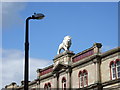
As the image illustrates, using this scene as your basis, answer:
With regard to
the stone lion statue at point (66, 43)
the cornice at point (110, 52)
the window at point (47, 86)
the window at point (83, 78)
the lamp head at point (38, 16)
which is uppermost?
the stone lion statue at point (66, 43)

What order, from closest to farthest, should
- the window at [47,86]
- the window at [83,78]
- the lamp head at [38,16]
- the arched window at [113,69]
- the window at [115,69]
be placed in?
the lamp head at [38,16]
the window at [115,69]
the arched window at [113,69]
the window at [83,78]
the window at [47,86]

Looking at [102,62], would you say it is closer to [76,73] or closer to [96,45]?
[96,45]

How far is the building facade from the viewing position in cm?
3462

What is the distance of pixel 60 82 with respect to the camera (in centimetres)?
4291

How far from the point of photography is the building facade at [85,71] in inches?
1363

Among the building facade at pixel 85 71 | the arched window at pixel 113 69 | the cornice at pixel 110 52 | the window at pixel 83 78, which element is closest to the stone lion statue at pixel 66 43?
the building facade at pixel 85 71

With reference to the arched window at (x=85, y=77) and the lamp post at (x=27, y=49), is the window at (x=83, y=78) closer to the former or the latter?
the arched window at (x=85, y=77)

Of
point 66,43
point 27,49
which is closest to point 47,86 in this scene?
point 66,43

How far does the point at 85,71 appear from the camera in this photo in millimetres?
38406

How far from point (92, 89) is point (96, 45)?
198 inches

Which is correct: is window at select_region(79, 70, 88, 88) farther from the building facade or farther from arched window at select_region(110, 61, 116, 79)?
arched window at select_region(110, 61, 116, 79)

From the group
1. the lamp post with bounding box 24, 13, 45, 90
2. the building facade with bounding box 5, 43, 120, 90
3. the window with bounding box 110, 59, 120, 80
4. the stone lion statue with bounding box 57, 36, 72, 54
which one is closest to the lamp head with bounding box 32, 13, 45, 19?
the lamp post with bounding box 24, 13, 45, 90

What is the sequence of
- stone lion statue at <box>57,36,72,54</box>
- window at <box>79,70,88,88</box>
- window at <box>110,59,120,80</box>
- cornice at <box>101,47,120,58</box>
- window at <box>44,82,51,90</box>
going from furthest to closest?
window at <box>44,82,51,90</box>
stone lion statue at <box>57,36,72,54</box>
window at <box>79,70,88,88</box>
window at <box>110,59,120,80</box>
cornice at <box>101,47,120,58</box>

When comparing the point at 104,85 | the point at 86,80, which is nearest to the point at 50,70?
the point at 86,80
